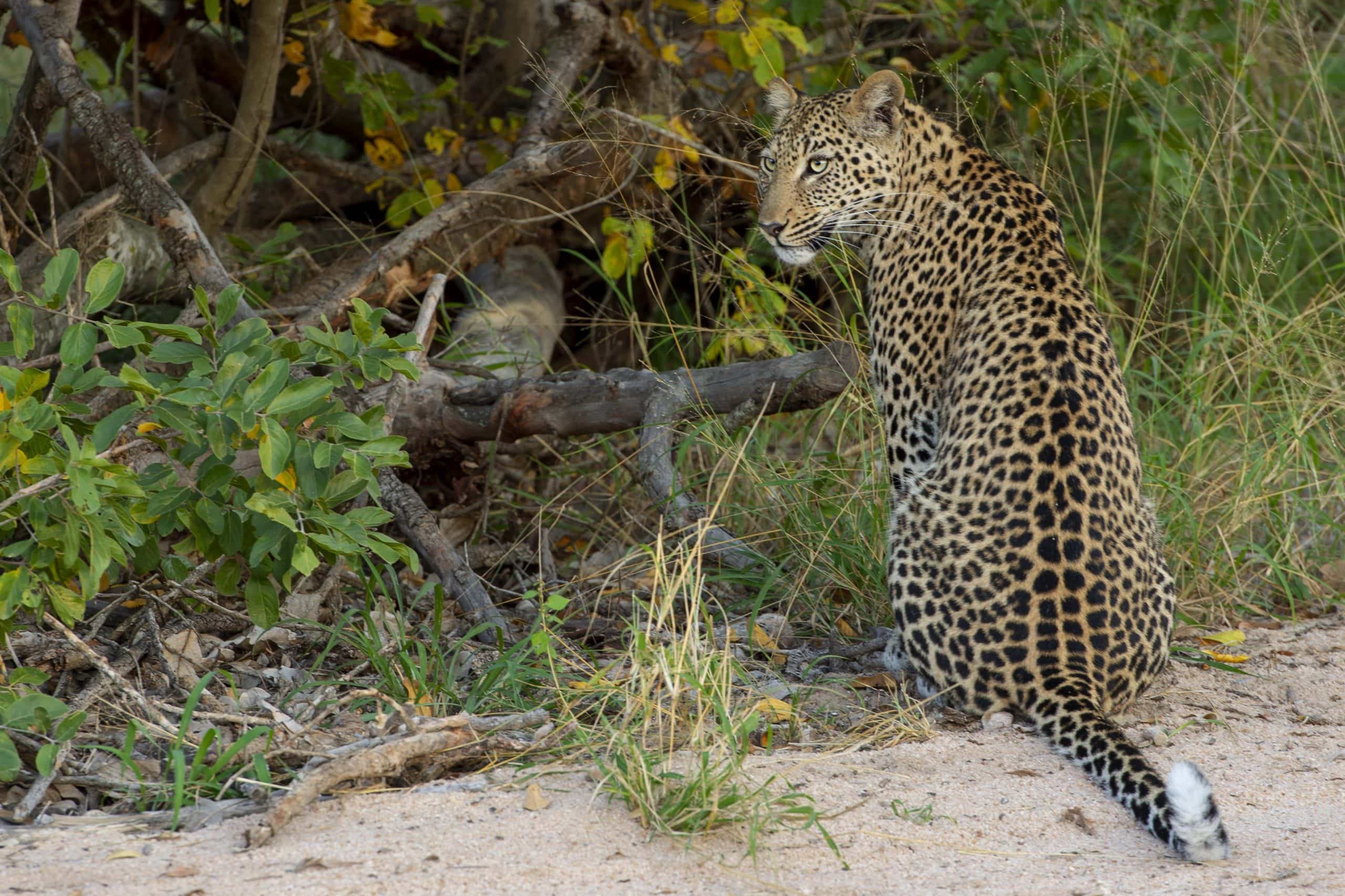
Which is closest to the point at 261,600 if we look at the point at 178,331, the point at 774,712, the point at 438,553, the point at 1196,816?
the point at 178,331

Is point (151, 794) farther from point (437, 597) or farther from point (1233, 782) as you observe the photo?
point (1233, 782)

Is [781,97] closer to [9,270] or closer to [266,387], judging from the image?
[266,387]

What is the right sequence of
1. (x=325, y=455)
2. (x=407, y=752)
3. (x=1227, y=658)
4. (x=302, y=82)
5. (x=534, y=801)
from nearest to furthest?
1. (x=534, y=801)
2. (x=407, y=752)
3. (x=325, y=455)
4. (x=1227, y=658)
5. (x=302, y=82)

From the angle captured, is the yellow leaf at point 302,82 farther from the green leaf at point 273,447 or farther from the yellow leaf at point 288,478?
the green leaf at point 273,447

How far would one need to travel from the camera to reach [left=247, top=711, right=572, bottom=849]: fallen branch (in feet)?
10.5

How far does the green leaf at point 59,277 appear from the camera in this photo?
354 centimetres

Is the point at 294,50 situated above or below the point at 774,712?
above

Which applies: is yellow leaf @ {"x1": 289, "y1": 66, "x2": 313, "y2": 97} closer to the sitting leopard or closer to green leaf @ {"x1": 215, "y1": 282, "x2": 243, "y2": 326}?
the sitting leopard

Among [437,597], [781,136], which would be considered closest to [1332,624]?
[781,136]

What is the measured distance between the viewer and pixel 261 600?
398 cm

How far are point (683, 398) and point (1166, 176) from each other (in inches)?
117

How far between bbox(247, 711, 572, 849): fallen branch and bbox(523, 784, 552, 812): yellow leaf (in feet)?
0.95

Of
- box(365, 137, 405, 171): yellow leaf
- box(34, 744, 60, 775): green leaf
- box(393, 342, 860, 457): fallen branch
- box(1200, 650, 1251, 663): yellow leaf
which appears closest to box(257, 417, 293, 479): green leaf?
box(34, 744, 60, 775): green leaf

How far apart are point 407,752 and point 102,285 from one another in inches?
56.8
